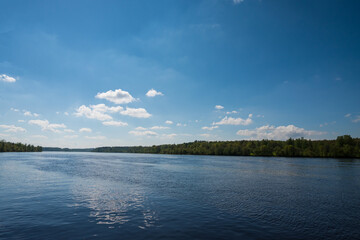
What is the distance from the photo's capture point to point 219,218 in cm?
1777

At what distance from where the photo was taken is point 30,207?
1997 centimetres

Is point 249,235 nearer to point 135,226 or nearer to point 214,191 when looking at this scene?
point 135,226

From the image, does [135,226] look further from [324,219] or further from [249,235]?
[324,219]

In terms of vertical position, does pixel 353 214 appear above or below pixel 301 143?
below

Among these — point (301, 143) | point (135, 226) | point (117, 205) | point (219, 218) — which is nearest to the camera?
point (135, 226)

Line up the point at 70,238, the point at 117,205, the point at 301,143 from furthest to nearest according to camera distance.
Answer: the point at 301,143 < the point at 117,205 < the point at 70,238

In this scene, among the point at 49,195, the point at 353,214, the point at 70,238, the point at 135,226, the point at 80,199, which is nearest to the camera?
the point at 70,238

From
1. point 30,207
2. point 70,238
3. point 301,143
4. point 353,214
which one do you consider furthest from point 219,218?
point 301,143

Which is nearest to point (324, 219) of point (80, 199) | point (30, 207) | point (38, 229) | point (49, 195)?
point (38, 229)

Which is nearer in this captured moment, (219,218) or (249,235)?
(249,235)

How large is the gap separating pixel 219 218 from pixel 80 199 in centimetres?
1597

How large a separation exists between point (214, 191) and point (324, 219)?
13.4 metres

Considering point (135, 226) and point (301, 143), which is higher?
point (301, 143)

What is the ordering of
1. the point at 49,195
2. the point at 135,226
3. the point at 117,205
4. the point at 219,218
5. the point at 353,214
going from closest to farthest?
the point at 135,226
the point at 219,218
the point at 353,214
the point at 117,205
the point at 49,195
